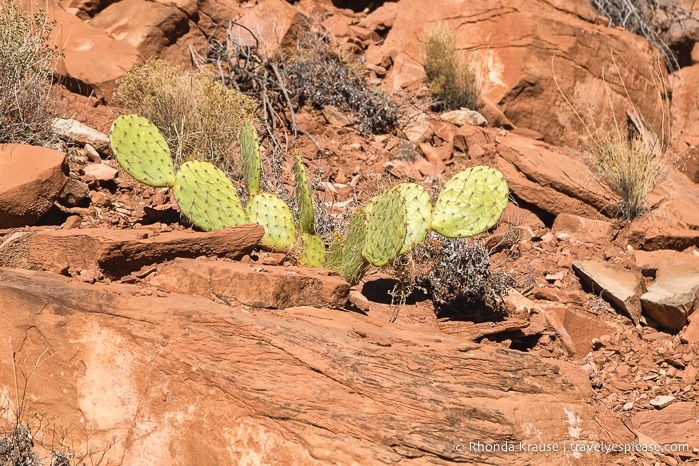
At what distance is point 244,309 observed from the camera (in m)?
3.94

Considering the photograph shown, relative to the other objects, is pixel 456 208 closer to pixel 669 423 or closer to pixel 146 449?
pixel 669 423

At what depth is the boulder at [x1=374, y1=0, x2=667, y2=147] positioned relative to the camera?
29.1ft

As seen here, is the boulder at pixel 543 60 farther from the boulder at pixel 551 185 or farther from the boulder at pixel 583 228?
the boulder at pixel 583 228

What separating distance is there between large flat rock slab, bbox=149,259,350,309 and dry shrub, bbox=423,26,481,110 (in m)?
4.83

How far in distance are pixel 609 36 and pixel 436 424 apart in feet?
23.7

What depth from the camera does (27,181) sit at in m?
4.69

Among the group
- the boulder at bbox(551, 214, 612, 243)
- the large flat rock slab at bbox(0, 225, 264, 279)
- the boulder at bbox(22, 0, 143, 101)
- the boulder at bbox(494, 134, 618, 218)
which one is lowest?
the boulder at bbox(551, 214, 612, 243)

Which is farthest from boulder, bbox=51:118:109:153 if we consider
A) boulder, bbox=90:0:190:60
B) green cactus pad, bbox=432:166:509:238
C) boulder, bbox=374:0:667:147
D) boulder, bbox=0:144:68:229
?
boulder, bbox=374:0:667:147

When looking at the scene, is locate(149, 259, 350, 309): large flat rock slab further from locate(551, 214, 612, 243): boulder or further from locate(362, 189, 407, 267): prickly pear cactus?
locate(551, 214, 612, 243): boulder

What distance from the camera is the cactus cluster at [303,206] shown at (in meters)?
4.84

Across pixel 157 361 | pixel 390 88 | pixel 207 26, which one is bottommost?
pixel 390 88

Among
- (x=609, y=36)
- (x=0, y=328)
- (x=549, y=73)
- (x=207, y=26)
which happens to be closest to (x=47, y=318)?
(x=0, y=328)

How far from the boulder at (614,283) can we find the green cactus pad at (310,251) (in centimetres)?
211

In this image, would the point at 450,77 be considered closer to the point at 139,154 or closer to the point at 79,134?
the point at 79,134
